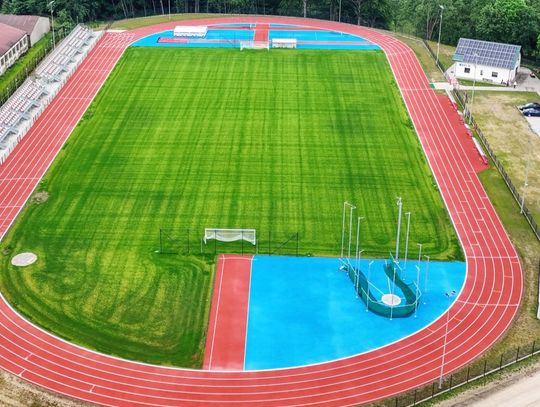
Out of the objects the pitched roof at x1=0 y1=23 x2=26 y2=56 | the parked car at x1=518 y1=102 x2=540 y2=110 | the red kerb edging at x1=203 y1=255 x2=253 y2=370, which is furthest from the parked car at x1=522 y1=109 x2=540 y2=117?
the pitched roof at x1=0 y1=23 x2=26 y2=56

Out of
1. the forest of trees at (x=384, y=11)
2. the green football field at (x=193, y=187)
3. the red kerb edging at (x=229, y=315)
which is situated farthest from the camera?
the forest of trees at (x=384, y=11)

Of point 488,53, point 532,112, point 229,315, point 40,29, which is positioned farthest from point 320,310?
point 40,29

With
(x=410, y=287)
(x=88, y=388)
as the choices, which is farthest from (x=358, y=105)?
(x=88, y=388)

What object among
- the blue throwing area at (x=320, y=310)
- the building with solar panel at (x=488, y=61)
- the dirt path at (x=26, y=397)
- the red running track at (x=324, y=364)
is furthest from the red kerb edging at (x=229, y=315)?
the building with solar panel at (x=488, y=61)

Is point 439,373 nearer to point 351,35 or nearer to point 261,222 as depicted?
point 261,222

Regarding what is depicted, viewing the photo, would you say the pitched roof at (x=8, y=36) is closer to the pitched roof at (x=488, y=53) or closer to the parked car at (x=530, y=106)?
the pitched roof at (x=488, y=53)

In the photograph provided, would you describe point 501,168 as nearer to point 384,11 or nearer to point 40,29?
point 384,11
